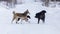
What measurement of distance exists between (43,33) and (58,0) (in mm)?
31299

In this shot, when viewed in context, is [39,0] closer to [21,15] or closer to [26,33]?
[21,15]

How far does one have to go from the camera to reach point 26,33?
8570 mm

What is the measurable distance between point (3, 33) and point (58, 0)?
104 feet

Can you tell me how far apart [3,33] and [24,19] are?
373 centimetres

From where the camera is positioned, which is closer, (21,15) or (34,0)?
(21,15)

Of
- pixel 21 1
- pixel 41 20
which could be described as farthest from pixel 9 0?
pixel 41 20

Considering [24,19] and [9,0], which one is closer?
[24,19]

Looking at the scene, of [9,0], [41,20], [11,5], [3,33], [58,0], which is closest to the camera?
[3,33]

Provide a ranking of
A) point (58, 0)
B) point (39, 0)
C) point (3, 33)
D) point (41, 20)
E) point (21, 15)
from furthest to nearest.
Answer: point (39, 0)
point (58, 0)
point (41, 20)
point (21, 15)
point (3, 33)

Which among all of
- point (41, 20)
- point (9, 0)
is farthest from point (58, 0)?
point (41, 20)

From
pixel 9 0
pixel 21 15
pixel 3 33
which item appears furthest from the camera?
pixel 9 0

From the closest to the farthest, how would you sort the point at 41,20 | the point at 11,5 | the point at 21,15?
the point at 21,15
the point at 41,20
the point at 11,5

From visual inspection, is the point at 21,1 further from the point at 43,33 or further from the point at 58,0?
the point at 43,33

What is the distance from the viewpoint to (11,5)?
3156cm
